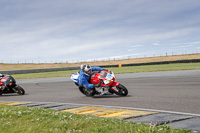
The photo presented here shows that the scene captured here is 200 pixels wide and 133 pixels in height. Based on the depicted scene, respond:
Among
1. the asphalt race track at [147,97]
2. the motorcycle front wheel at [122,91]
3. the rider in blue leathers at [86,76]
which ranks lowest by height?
the asphalt race track at [147,97]

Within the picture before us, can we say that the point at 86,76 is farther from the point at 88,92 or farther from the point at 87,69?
the point at 88,92

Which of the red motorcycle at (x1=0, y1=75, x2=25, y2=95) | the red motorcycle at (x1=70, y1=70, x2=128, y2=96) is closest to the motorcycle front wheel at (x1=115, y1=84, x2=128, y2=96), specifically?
the red motorcycle at (x1=70, y1=70, x2=128, y2=96)

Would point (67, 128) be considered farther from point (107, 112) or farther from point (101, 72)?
point (101, 72)

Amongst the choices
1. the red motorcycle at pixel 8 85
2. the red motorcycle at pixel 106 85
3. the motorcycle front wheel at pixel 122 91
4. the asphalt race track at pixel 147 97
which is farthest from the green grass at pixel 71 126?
the red motorcycle at pixel 8 85

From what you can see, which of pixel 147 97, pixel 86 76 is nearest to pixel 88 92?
pixel 86 76

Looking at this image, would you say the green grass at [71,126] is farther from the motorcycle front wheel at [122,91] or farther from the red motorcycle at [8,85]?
the red motorcycle at [8,85]

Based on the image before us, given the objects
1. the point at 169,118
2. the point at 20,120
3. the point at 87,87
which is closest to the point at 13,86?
the point at 87,87

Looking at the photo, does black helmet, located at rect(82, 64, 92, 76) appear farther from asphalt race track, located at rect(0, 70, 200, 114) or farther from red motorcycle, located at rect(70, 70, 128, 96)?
asphalt race track, located at rect(0, 70, 200, 114)

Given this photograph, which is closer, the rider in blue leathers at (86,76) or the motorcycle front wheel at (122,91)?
the motorcycle front wheel at (122,91)

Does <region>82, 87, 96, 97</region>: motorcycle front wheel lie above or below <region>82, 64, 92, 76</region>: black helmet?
below

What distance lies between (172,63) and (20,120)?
40.5 metres

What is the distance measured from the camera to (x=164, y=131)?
4.40 m

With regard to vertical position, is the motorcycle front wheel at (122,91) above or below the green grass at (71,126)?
above

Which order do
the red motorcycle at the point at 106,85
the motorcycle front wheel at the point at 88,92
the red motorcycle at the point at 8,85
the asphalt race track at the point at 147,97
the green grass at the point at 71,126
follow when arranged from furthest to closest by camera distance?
1. the red motorcycle at the point at 8,85
2. the motorcycle front wheel at the point at 88,92
3. the red motorcycle at the point at 106,85
4. the asphalt race track at the point at 147,97
5. the green grass at the point at 71,126
